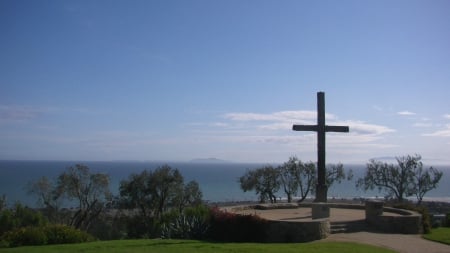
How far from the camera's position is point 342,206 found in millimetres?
28047

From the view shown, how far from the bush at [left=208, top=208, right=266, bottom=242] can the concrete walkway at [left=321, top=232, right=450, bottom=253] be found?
2.49 m

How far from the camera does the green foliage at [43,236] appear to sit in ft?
53.6

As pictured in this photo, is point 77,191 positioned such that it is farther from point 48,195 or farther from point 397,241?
point 397,241

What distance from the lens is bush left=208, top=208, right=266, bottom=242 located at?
1727 centimetres

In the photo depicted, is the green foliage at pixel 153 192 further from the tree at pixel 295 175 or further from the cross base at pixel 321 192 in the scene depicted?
the cross base at pixel 321 192

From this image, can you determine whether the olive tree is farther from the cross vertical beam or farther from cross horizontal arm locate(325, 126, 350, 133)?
cross horizontal arm locate(325, 126, 350, 133)

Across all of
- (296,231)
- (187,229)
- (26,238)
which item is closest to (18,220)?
(26,238)

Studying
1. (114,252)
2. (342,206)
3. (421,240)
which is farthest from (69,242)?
(342,206)

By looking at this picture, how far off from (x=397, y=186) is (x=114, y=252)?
141 ft

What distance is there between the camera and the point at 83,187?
42.2 m

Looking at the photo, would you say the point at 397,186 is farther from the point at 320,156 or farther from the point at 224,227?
the point at 224,227

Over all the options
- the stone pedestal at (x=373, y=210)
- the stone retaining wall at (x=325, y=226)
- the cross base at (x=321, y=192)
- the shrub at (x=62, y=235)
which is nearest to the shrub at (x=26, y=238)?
the shrub at (x=62, y=235)

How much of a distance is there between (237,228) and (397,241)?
5.58m

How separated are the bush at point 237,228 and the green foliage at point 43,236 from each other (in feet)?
16.2
